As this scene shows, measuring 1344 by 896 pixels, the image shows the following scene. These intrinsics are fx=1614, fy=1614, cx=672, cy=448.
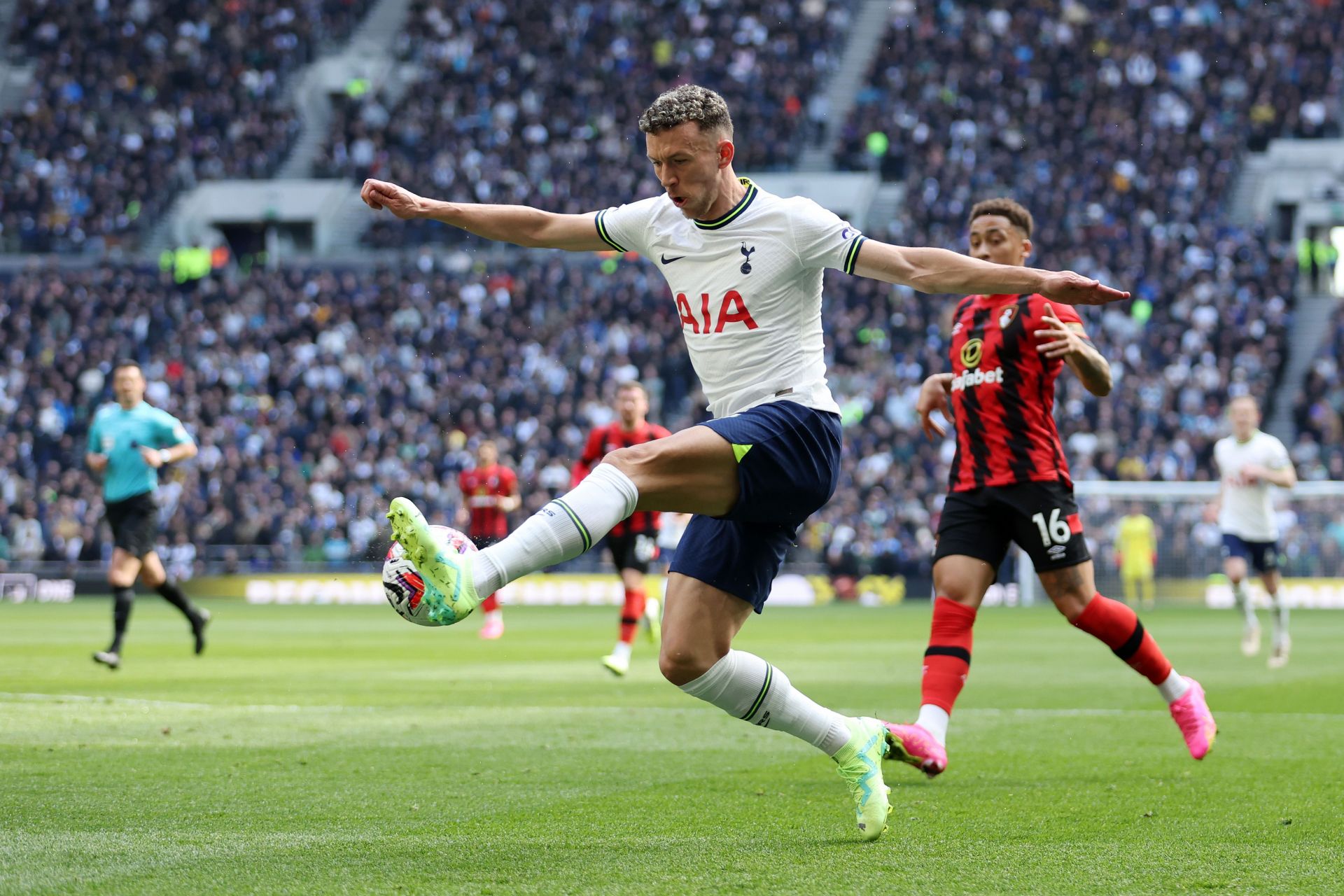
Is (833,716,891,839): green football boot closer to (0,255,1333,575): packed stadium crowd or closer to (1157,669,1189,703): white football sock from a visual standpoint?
(1157,669,1189,703): white football sock

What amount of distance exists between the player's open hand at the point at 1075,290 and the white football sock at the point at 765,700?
1547mm

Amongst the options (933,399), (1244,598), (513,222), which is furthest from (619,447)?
(513,222)

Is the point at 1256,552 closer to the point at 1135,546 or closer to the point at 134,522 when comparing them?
the point at 134,522

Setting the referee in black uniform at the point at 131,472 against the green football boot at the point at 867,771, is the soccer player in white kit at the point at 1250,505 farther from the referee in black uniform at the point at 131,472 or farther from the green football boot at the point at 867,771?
the green football boot at the point at 867,771

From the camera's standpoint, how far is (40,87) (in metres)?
42.7

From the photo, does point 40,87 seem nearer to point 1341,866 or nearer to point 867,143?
point 867,143

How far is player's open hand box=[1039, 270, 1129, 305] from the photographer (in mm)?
4723

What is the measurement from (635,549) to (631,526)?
0.30 metres

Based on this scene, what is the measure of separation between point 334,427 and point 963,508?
26662mm

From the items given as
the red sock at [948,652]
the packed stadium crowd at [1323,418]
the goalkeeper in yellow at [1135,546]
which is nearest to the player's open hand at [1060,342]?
the red sock at [948,652]

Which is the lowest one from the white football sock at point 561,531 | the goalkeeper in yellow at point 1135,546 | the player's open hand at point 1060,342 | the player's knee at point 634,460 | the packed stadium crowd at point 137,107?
the goalkeeper in yellow at point 1135,546

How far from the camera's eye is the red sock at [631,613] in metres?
12.9

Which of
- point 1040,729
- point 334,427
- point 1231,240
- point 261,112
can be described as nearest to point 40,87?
point 261,112

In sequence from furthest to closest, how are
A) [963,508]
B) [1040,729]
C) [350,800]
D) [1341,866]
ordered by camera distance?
[1040,729] < [963,508] < [350,800] < [1341,866]
